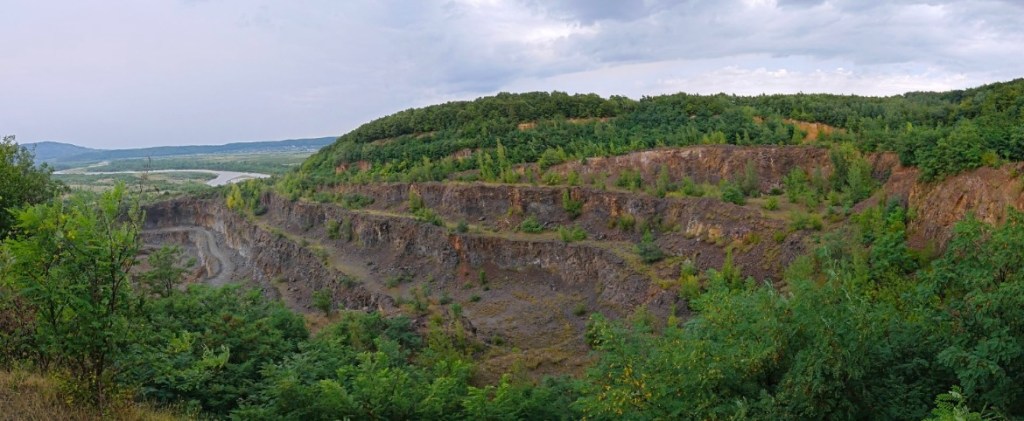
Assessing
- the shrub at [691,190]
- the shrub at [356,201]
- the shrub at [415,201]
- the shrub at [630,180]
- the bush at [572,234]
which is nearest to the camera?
the shrub at [691,190]

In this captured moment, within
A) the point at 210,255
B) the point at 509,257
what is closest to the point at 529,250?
the point at 509,257

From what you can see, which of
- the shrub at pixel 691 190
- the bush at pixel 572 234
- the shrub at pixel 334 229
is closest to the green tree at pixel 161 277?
the bush at pixel 572 234

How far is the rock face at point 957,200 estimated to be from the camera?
50.2ft

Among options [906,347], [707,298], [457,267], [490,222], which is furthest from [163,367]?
[490,222]

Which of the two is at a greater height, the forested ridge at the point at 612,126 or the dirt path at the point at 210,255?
the forested ridge at the point at 612,126

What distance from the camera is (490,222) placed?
36844 mm

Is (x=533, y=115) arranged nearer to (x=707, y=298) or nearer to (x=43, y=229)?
(x=707, y=298)

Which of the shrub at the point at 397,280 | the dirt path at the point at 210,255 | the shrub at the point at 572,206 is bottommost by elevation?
the dirt path at the point at 210,255

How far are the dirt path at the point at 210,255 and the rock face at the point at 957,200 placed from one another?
140 feet

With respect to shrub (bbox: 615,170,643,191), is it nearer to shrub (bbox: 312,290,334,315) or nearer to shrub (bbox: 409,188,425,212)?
shrub (bbox: 409,188,425,212)

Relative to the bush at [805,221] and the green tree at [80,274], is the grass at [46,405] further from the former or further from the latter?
the bush at [805,221]

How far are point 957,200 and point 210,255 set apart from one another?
58.5 m

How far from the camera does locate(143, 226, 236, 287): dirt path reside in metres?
50.3

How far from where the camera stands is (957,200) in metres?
16.5
